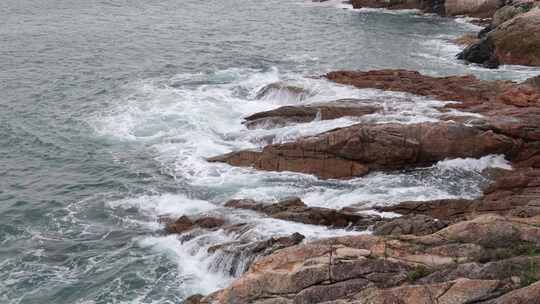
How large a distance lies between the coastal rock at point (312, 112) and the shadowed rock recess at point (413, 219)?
131 mm

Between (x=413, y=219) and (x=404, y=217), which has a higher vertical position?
(x=413, y=219)

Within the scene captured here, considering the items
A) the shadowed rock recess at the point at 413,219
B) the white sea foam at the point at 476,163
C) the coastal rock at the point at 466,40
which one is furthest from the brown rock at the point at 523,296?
the coastal rock at the point at 466,40

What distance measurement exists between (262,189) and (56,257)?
10.2 m

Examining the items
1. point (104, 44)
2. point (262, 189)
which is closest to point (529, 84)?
point (262, 189)

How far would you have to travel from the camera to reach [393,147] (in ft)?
103

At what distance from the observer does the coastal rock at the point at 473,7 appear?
75125mm

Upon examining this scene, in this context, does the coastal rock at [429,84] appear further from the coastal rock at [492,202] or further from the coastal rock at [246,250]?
the coastal rock at [246,250]

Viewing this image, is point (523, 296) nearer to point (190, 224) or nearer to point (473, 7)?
point (190, 224)

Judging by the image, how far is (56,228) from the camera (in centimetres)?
2869

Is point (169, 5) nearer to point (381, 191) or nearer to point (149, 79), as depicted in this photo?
point (149, 79)

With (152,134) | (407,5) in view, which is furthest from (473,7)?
(152,134)

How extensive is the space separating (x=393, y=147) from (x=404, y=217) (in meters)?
9.02

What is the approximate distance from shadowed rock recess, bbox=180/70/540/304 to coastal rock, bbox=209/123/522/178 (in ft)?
0.17

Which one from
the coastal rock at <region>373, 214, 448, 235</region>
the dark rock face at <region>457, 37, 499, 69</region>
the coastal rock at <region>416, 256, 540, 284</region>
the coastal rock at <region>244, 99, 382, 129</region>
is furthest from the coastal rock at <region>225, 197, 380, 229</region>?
the dark rock face at <region>457, 37, 499, 69</region>
